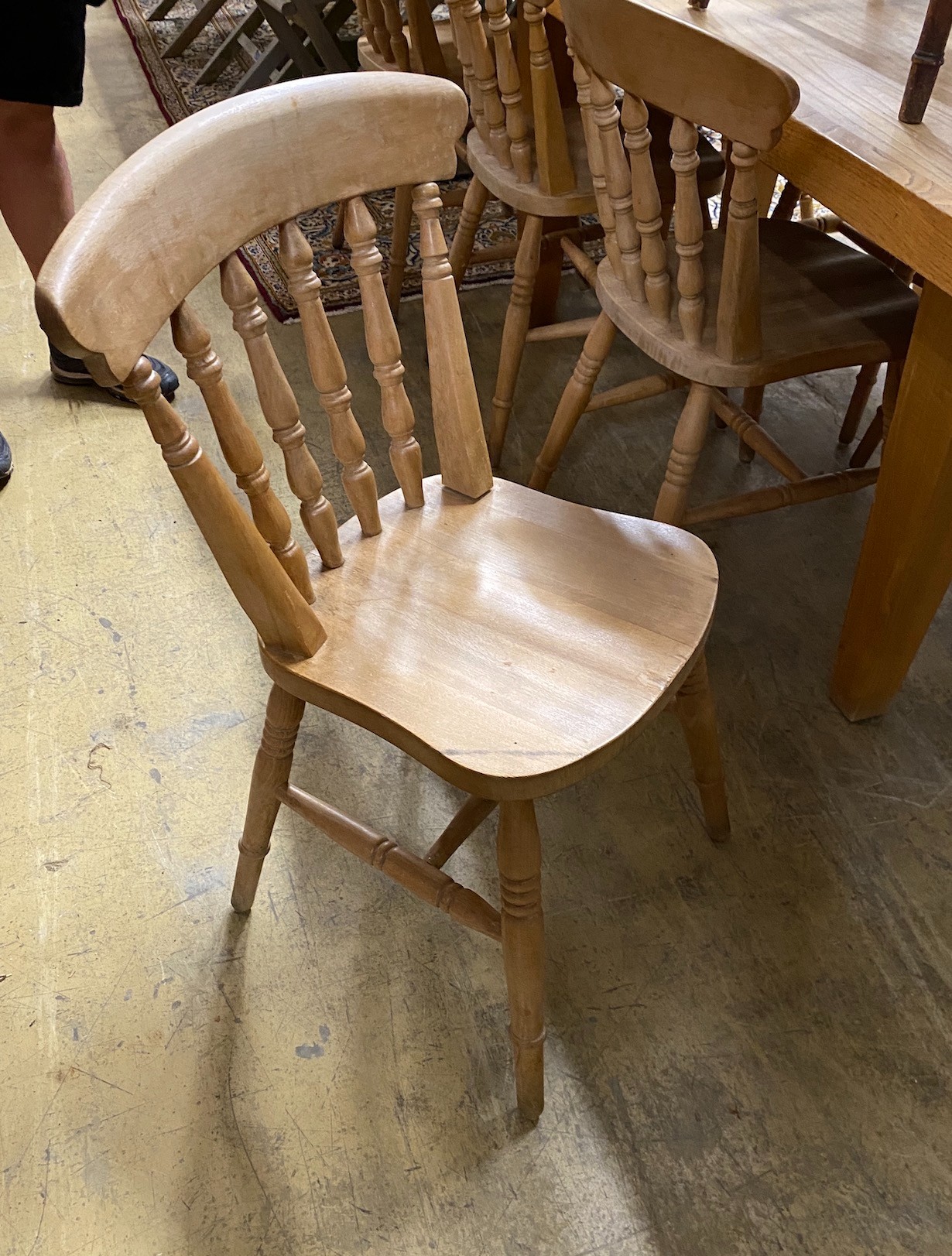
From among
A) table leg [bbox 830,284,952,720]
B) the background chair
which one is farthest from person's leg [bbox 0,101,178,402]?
table leg [bbox 830,284,952,720]

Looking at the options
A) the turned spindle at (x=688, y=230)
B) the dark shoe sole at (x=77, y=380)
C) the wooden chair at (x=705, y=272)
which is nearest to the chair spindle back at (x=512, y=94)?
Answer: the wooden chair at (x=705, y=272)

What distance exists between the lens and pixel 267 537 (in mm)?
1014

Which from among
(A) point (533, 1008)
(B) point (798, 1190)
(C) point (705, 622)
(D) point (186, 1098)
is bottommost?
(D) point (186, 1098)

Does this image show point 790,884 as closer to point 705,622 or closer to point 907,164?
point 705,622

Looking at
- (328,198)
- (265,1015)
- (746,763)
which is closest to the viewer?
(328,198)

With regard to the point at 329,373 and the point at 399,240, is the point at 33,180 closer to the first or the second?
the point at 399,240

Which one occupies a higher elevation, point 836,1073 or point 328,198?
point 328,198

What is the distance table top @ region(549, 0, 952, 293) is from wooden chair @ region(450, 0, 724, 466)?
0.70 ft

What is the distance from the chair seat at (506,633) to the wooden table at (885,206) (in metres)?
0.35

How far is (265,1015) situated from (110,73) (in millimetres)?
3615

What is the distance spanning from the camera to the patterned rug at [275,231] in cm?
255

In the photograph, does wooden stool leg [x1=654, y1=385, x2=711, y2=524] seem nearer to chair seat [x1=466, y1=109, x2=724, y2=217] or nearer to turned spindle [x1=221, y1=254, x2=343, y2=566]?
chair seat [x1=466, y1=109, x2=724, y2=217]

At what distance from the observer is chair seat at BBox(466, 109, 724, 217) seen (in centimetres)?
166

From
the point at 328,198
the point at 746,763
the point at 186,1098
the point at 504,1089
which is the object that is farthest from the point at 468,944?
the point at 328,198
